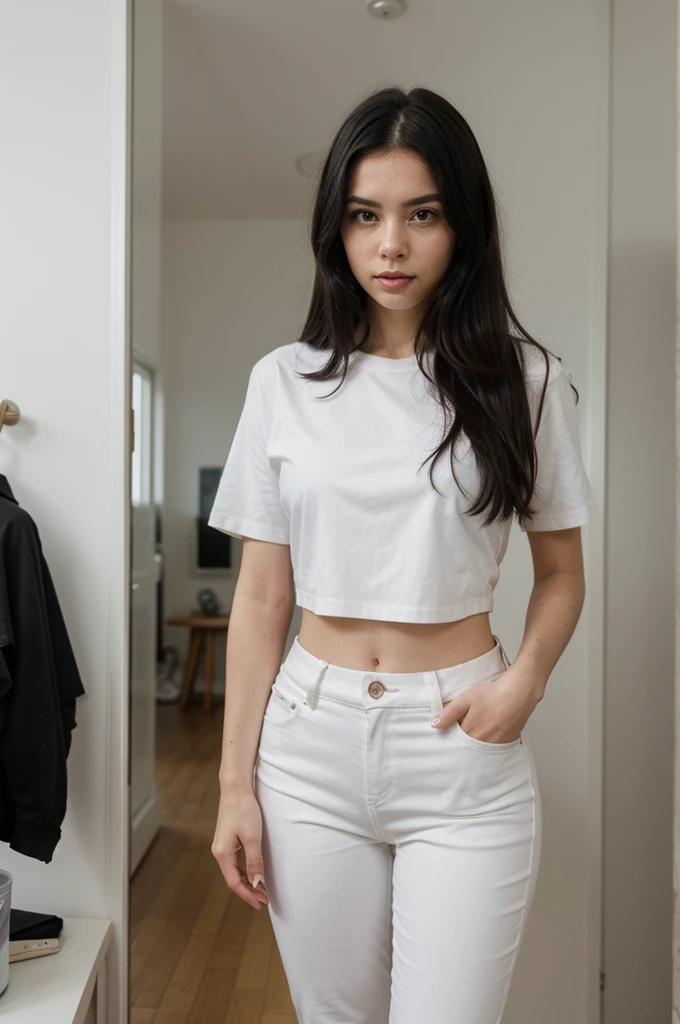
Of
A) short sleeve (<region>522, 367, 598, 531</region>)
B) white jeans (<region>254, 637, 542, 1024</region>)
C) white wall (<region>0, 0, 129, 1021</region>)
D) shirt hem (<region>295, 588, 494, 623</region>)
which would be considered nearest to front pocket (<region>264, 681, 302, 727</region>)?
white jeans (<region>254, 637, 542, 1024</region>)

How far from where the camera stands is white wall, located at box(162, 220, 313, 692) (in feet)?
8.61

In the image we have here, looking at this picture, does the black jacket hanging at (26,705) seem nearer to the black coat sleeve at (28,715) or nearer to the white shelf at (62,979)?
the black coat sleeve at (28,715)

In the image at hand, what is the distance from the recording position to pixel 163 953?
1.82 m

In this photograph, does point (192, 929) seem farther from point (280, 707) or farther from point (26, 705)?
point (280, 707)

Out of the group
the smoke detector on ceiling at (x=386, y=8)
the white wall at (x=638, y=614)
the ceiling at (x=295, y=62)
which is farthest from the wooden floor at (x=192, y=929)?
the smoke detector on ceiling at (x=386, y=8)

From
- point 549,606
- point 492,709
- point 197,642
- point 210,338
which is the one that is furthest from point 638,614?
point 210,338

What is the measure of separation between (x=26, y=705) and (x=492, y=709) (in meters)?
0.83

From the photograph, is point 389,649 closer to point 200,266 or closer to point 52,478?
point 52,478

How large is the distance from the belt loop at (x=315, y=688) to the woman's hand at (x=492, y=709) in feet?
0.45

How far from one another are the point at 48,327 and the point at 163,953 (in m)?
1.38

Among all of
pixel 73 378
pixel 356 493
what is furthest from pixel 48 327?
pixel 356 493

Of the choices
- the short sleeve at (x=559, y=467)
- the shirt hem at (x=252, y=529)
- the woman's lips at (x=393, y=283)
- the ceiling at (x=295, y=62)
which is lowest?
the shirt hem at (x=252, y=529)

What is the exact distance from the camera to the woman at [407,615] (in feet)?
2.95

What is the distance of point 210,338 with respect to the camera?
3.30 m
